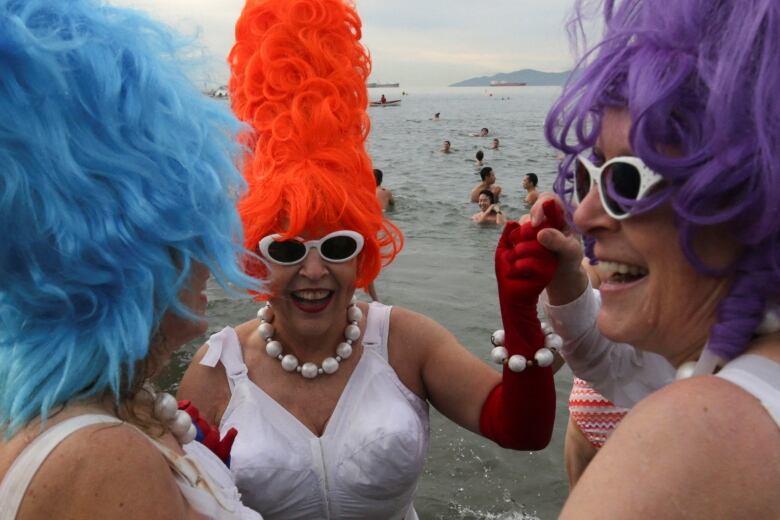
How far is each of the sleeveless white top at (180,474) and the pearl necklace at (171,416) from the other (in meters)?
0.05

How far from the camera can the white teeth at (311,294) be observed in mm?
2322

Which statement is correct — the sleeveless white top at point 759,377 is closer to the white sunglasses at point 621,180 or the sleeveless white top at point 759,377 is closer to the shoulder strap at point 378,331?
the white sunglasses at point 621,180

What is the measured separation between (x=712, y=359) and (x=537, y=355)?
767 millimetres

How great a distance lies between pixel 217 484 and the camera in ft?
4.83

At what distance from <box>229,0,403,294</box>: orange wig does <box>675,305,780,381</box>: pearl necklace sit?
1330mm

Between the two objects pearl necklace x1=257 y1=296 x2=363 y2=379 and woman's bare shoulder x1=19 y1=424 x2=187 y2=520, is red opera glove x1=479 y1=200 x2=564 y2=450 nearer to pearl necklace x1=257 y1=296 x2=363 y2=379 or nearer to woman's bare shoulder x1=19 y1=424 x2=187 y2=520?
pearl necklace x1=257 y1=296 x2=363 y2=379

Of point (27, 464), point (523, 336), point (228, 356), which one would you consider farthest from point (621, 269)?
point (228, 356)

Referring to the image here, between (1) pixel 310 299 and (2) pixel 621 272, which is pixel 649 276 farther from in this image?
(1) pixel 310 299

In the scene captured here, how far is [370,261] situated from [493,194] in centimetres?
1063

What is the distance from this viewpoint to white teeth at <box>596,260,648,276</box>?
1.29 m

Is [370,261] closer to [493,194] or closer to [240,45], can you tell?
[240,45]

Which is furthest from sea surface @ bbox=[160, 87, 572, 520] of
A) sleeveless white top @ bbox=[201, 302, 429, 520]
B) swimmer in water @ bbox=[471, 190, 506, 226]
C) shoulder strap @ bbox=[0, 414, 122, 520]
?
shoulder strap @ bbox=[0, 414, 122, 520]

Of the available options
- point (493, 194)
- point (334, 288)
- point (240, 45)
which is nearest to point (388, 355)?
point (334, 288)

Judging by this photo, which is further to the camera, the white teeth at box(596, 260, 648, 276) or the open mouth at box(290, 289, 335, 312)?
the open mouth at box(290, 289, 335, 312)
